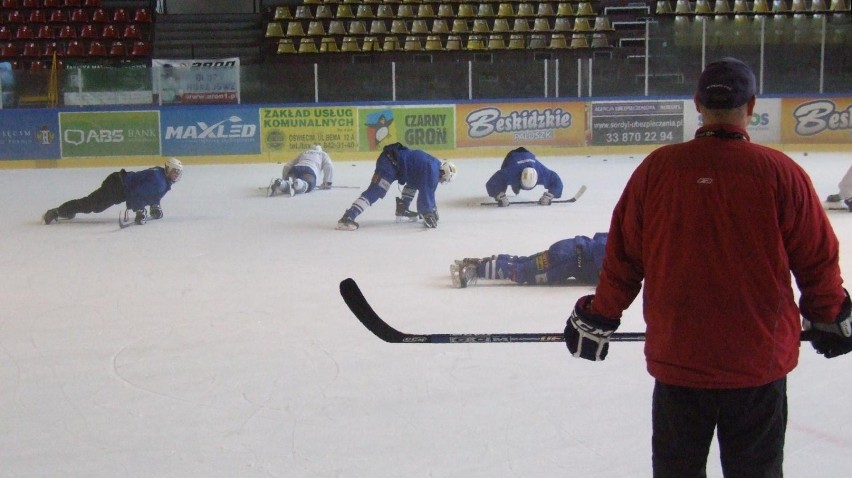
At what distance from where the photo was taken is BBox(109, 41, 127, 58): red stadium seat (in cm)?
1825

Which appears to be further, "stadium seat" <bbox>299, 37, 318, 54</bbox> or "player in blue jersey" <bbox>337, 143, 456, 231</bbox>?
"stadium seat" <bbox>299, 37, 318, 54</bbox>

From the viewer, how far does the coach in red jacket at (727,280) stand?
1.96 metres

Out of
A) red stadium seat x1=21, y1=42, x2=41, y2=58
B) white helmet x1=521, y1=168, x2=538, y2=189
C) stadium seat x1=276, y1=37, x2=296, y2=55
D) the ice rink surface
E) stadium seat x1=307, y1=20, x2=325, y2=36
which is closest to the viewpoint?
the ice rink surface

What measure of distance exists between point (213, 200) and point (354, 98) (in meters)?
5.50

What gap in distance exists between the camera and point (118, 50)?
722 inches

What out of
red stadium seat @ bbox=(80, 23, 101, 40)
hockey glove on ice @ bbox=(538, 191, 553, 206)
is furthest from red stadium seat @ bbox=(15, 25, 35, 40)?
Result: hockey glove on ice @ bbox=(538, 191, 553, 206)

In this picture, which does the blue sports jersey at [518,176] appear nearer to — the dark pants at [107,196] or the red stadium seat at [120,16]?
the dark pants at [107,196]

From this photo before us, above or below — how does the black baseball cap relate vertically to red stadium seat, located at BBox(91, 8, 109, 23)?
below

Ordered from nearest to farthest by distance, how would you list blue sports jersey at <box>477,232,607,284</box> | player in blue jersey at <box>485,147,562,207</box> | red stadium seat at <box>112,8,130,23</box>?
1. blue sports jersey at <box>477,232,607,284</box>
2. player in blue jersey at <box>485,147,562,207</box>
3. red stadium seat at <box>112,8,130,23</box>

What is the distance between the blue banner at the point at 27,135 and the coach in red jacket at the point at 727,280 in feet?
45.8

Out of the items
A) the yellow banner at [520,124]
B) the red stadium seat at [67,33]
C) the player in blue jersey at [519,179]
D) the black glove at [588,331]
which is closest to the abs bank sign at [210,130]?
the yellow banner at [520,124]

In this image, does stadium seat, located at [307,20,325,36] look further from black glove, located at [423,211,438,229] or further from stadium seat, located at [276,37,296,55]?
black glove, located at [423,211,438,229]

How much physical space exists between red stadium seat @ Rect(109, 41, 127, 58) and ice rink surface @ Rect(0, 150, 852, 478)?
1136 centimetres

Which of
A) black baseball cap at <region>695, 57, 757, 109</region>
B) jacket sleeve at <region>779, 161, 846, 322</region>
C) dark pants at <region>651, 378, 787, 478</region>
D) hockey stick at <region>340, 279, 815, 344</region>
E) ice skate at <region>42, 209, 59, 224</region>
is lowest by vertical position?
ice skate at <region>42, 209, 59, 224</region>
